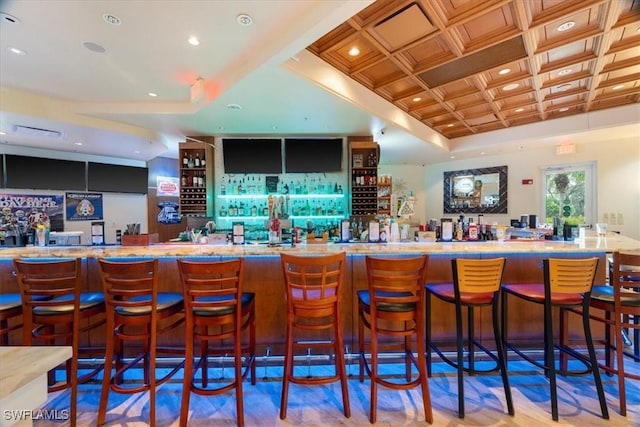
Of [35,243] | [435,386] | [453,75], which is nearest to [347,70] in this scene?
[453,75]

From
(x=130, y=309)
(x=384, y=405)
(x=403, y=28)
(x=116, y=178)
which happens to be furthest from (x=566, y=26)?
(x=116, y=178)

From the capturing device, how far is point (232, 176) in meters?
5.52

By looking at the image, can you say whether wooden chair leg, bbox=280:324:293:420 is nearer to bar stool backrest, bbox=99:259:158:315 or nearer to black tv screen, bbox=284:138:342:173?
bar stool backrest, bbox=99:259:158:315

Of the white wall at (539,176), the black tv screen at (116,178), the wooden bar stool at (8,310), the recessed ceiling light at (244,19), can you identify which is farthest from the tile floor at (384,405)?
the black tv screen at (116,178)

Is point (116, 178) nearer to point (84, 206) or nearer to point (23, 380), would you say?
point (84, 206)

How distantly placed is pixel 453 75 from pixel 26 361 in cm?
455

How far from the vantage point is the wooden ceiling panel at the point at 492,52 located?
261 cm

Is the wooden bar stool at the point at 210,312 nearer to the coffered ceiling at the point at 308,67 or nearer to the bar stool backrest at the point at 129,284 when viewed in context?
the bar stool backrest at the point at 129,284

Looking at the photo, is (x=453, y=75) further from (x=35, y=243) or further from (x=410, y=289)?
(x=35, y=243)

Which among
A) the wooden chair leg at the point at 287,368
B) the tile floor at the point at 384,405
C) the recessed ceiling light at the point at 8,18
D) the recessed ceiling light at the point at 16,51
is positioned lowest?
the tile floor at the point at 384,405

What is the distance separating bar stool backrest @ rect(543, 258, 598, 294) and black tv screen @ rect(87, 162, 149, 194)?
8.79 meters

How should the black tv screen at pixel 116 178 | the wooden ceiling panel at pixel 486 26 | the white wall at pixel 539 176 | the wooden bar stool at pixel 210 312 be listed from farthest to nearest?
1. the black tv screen at pixel 116 178
2. the white wall at pixel 539 176
3. the wooden ceiling panel at pixel 486 26
4. the wooden bar stool at pixel 210 312

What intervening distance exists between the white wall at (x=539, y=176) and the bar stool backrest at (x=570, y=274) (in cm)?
583

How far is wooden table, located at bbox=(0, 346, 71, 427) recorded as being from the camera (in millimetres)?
743
